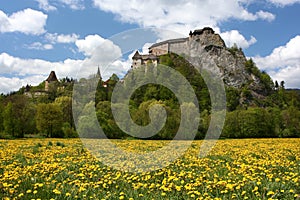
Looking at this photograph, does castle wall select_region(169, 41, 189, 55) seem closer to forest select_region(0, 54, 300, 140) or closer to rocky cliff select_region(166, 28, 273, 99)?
rocky cliff select_region(166, 28, 273, 99)

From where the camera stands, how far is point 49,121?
150 feet

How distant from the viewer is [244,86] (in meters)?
139

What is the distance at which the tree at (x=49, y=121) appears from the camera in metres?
45.4

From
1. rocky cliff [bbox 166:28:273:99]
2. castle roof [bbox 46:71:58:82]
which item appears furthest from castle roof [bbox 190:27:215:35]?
castle roof [bbox 46:71:58:82]

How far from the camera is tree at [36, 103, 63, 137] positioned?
4538 cm

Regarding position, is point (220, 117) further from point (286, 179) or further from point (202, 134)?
point (286, 179)

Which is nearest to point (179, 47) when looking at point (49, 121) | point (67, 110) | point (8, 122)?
point (67, 110)

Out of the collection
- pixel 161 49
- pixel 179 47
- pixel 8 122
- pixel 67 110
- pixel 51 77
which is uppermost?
pixel 179 47

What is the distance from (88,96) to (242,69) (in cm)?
11722

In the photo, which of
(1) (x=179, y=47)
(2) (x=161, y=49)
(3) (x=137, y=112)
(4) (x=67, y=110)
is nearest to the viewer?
(3) (x=137, y=112)

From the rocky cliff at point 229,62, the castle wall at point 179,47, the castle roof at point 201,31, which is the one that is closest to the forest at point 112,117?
the castle wall at point 179,47

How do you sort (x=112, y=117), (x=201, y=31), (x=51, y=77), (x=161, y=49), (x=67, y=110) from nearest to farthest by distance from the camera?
(x=112, y=117) < (x=67, y=110) < (x=161, y=49) < (x=51, y=77) < (x=201, y=31)

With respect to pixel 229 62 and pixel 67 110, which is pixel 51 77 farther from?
pixel 67 110

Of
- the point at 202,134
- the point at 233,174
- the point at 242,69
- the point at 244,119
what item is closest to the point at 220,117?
the point at 202,134
